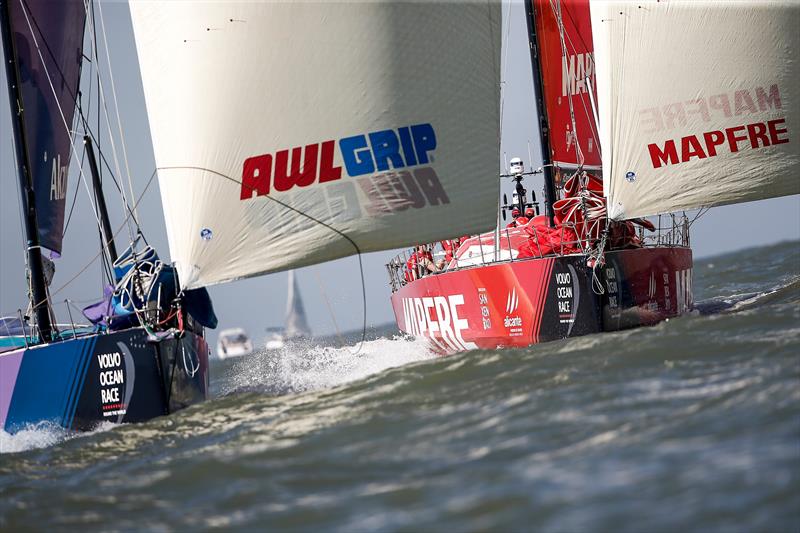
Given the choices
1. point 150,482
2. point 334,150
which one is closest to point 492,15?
point 334,150

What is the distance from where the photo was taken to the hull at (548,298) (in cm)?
949

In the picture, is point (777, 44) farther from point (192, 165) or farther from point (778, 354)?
point (192, 165)

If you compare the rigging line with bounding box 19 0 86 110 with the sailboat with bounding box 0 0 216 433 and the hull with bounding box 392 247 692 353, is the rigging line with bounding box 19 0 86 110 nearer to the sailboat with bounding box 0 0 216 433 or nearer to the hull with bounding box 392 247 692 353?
the sailboat with bounding box 0 0 216 433

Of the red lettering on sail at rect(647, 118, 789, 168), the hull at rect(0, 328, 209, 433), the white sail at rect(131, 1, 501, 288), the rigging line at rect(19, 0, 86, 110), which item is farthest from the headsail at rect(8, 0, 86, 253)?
the red lettering on sail at rect(647, 118, 789, 168)

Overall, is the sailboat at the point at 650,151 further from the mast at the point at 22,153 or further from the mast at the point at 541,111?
the mast at the point at 22,153

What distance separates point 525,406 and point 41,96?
6700 millimetres

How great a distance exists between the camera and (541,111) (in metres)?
11.3

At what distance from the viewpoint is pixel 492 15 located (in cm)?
887

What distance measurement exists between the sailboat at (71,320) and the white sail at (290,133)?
3.06 ft

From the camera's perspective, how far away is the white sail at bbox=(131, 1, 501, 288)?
776cm

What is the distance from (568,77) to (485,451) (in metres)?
8.92

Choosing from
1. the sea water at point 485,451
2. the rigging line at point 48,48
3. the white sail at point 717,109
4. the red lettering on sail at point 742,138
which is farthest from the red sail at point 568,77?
the rigging line at point 48,48

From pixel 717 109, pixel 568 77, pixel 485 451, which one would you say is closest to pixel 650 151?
pixel 717 109

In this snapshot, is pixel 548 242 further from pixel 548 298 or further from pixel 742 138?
pixel 742 138
